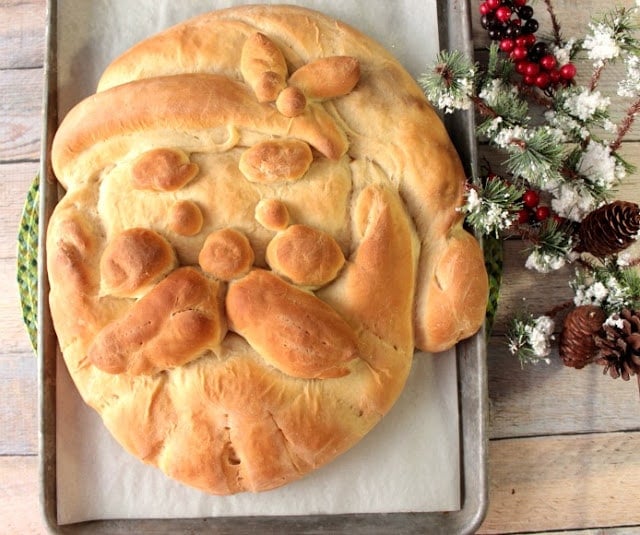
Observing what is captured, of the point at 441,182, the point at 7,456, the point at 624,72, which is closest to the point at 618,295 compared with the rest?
the point at 441,182

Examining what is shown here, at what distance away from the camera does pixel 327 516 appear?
136cm

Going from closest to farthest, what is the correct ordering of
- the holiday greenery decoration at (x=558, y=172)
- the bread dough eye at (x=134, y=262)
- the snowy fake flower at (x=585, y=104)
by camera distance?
the bread dough eye at (x=134, y=262) → the holiday greenery decoration at (x=558, y=172) → the snowy fake flower at (x=585, y=104)

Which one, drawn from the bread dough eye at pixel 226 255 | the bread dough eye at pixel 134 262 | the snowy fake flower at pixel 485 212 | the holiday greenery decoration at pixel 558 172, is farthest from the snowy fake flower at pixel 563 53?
the bread dough eye at pixel 134 262

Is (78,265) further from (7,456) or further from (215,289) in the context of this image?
(7,456)

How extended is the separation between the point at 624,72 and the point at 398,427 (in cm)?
114

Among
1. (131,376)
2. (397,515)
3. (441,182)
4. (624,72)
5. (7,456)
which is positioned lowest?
(7,456)

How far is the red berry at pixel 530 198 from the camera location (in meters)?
1.37

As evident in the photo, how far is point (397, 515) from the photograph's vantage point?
1.36 metres

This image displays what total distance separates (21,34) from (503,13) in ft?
4.12

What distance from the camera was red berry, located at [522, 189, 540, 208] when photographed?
137 centimetres

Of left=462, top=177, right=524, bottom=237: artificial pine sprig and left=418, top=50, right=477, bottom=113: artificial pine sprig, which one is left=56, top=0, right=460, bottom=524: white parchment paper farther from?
left=462, top=177, right=524, bottom=237: artificial pine sprig

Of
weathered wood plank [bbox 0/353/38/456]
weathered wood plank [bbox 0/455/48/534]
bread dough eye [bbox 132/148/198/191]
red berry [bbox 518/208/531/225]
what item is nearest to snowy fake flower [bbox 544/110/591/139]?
red berry [bbox 518/208/531/225]

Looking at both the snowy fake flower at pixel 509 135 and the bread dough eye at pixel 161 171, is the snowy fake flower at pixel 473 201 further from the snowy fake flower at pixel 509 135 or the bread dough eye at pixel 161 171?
the bread dough eye at pixel 161 171

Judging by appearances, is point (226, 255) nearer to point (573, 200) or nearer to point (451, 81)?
point (451, 81)
